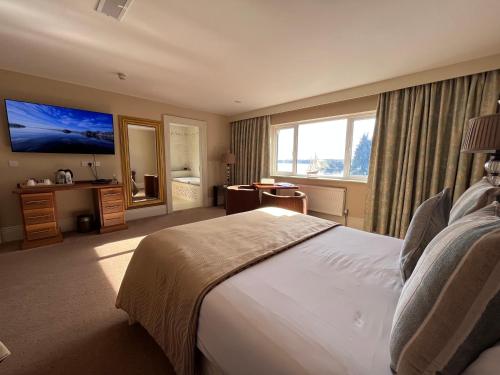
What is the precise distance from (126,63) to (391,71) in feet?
11.3

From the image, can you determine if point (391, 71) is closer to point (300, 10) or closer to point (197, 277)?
point (300, 10)

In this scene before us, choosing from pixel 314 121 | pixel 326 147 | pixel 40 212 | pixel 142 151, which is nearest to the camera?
pixel 40 212

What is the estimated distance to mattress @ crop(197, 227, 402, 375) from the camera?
658 mm

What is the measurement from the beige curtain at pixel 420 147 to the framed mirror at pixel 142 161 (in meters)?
4.10

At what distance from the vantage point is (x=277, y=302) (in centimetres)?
88

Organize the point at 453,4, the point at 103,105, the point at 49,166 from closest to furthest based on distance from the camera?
the point at 453,4 → the point at 49,166 → the point at 103,105

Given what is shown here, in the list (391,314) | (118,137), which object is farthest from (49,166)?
(391,314)

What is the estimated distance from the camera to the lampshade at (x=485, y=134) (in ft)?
4.18

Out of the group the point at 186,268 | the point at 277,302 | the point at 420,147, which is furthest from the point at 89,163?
the point at 420,147

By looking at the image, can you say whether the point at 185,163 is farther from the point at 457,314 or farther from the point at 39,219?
the point at 457,314

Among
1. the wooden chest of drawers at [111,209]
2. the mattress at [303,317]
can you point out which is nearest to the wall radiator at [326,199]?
the mattress at [303,317]

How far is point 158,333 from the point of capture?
1177 millimetres

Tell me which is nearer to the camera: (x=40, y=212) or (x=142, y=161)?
(x=40, y=212)

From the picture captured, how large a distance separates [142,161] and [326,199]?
3921mm
